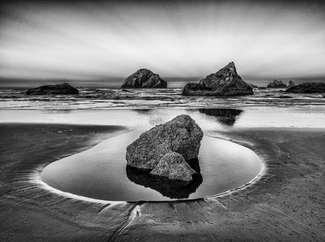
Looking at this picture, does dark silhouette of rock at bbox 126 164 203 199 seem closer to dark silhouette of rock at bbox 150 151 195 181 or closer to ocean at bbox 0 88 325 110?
dark silhouette of rock at bbox 150 151 195 181

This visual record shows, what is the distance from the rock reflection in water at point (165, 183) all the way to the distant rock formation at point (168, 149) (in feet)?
0.49

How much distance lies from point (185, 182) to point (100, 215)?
1.97m

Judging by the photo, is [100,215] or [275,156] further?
[275,156]

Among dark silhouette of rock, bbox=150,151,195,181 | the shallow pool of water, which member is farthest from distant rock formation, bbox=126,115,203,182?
the shallow pool of water

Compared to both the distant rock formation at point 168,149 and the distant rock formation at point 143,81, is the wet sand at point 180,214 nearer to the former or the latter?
the distant rock formation at point 168,149

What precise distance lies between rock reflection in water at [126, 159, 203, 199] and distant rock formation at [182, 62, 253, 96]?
4440 centimetres

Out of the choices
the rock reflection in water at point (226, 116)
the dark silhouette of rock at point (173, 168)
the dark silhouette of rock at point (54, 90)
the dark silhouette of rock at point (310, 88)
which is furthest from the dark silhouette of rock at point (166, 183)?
the dark silhouette of rock at point (310, 88)

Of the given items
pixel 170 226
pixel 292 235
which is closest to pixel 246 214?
pixel 292 235

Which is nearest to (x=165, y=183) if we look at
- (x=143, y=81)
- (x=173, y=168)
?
(x=173, y=168)

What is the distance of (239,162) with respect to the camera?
6.21 m

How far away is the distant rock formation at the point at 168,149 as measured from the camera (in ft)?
17.2

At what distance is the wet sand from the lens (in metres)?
3.08

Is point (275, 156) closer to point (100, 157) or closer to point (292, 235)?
point (292, 235)

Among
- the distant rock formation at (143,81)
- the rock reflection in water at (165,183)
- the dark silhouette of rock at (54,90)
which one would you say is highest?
the distant rock formation at (143,81)
